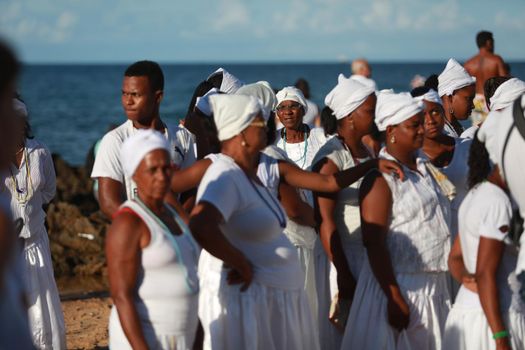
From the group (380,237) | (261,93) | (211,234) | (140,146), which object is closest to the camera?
(140,146)

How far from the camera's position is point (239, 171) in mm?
5805

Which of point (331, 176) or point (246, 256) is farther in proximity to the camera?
point (331, 176)

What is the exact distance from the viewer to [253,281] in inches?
233

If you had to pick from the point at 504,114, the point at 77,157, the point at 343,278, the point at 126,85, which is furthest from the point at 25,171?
the point at 77,157

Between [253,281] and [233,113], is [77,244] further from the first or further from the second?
[233,113]

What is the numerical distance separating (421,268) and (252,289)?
1.14 m

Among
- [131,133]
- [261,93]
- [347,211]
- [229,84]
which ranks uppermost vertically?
[229,84]

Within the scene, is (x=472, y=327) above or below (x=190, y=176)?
below

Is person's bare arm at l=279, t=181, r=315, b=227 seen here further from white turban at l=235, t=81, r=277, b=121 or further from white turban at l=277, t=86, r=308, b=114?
white turban at l=277, t=86, r=308, b=114

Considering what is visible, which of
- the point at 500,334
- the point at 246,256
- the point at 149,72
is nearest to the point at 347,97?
the point at 149,72

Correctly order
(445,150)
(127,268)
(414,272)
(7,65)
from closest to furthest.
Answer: (7,65) < (127,268) < (414,272) < (445,150)

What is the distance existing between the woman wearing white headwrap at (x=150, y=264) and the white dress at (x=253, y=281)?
46 cm

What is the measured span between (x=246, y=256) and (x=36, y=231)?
3274mm

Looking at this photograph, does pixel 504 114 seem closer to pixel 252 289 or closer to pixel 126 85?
pixel 252 289
